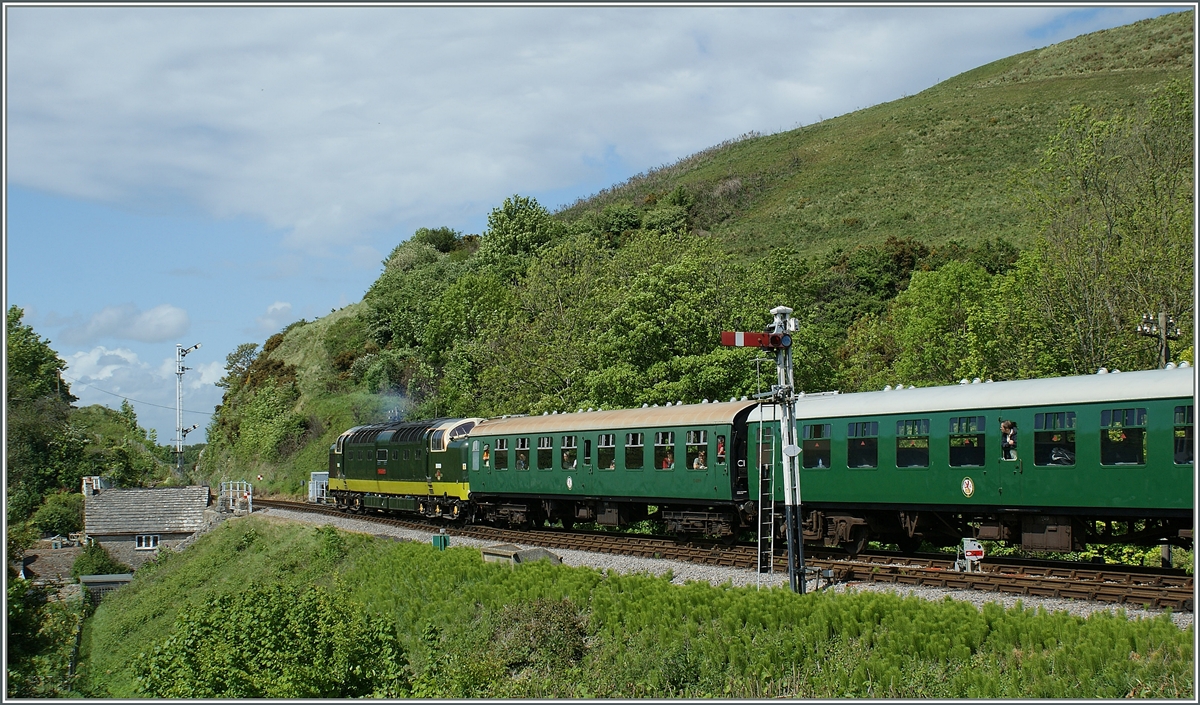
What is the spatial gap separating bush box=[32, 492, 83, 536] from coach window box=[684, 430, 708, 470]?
63.9 m

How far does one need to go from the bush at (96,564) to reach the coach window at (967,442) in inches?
2179

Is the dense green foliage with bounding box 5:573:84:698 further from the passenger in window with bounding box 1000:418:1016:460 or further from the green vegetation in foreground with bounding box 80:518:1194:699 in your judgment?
the passenger in window with bounding box 1000:418:1016:460

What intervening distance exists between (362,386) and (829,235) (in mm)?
42130

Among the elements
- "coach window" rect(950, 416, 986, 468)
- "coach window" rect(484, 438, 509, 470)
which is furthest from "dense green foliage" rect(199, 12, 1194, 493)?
"coach window" rect(950, 416, 986, 468)

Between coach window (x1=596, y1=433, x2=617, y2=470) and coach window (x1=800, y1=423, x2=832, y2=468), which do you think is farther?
coach window (x1=596, y1=433, x2=617, y2=470)

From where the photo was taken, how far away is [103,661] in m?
37.5

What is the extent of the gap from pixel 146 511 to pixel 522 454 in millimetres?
47170

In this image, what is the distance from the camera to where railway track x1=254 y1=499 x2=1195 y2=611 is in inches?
569

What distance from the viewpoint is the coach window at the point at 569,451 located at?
1058 inches

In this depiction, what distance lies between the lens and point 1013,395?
691 inches

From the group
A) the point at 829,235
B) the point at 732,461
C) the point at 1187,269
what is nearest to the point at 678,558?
the point at 732,461

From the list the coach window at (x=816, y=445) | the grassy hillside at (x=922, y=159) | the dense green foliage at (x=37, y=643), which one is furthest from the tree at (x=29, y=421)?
the coach window at (x=816, y=445)

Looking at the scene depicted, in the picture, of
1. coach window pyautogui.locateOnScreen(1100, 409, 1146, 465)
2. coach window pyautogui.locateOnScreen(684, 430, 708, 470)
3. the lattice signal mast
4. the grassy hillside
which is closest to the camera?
coach window pyautogui.locateOnScreen(1100, 409, 1146, 465)

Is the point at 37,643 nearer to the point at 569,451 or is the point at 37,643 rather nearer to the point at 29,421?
the point at 569,451
